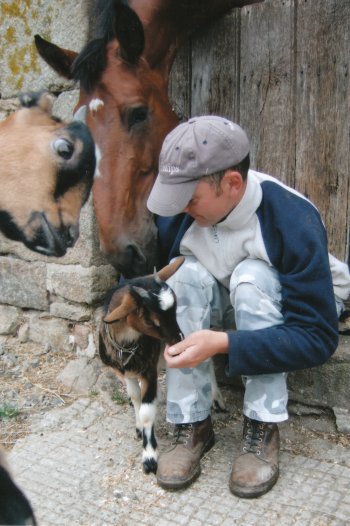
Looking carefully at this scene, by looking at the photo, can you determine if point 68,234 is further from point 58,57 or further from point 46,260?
point 46,260

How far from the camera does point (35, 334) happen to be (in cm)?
360

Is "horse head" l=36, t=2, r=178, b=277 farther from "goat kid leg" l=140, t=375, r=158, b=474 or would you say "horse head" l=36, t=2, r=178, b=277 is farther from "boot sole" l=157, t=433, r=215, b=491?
"boot sole" l=157, t=433, r=215, b=491

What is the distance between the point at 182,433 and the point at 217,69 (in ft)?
5.99

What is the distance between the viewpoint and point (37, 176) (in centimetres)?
171

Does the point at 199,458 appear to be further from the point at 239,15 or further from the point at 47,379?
the point at 239,15

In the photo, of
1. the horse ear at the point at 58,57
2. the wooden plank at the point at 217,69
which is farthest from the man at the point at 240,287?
the wooden plank at the point at 217,69

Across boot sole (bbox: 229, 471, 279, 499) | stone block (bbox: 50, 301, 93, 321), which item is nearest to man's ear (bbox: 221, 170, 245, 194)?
boot sole (bbox: 229, 471, 279, 499)

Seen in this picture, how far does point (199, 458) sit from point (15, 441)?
894mm

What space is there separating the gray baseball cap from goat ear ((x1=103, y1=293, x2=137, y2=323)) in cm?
38

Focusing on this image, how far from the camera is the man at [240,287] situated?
2.25 m

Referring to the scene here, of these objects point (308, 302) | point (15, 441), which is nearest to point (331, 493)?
point (308, 302)

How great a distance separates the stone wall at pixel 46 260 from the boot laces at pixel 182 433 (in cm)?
97

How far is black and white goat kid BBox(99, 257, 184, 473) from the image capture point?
2.39 metres

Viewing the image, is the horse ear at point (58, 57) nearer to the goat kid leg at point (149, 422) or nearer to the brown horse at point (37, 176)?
the brown horse at point (37, 176)
